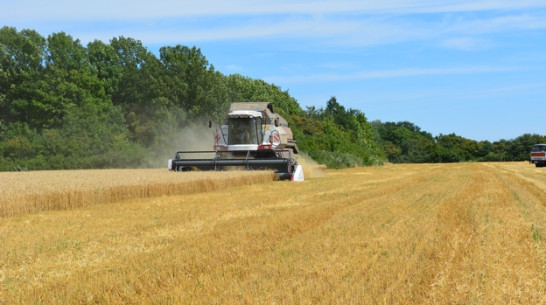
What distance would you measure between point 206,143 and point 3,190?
21.4 metres

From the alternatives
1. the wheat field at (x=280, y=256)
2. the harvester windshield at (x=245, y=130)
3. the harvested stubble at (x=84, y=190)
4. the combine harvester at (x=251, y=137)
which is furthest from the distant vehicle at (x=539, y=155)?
the wheat field at (x=280, y=256)

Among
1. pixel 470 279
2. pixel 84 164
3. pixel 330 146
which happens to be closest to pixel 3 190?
pixel 470 279

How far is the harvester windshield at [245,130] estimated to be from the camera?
23.0m

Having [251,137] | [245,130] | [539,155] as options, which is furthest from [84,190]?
[539,155]

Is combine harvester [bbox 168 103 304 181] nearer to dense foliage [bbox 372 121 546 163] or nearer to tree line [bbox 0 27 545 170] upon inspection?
tree line [bbox 0 27 545 170]

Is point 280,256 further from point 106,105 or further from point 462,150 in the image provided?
point 462,150

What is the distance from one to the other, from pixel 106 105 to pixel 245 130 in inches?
1131

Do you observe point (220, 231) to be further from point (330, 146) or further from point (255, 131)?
point (330, 146)

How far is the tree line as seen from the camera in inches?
1479

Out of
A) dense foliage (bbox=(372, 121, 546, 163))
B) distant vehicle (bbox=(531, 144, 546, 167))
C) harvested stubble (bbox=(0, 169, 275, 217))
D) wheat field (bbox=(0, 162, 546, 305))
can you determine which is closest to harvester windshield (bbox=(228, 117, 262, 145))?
harvested stubble (bbox=(0, 169, 275, 217))

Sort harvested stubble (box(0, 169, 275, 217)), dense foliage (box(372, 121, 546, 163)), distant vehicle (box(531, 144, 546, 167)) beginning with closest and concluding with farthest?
1. harvested stubble (box(0, 169, 275, 217))
2. distant vehicle (box(531, 144, 546, 167))
3. dense foliage (box(372, 121, 546, 163))

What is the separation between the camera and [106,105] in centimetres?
4806

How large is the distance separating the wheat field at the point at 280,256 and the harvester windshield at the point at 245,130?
13.2 m

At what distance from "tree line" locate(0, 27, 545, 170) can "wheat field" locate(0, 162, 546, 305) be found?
27.7 m
